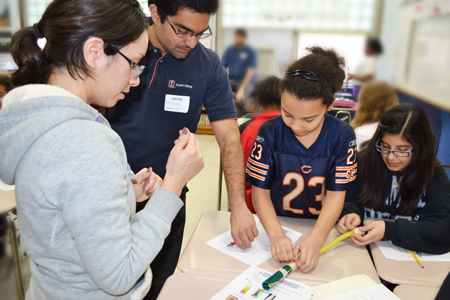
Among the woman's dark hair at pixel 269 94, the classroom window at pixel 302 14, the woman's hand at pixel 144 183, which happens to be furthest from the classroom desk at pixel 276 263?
the classroom window at pixel 302 14

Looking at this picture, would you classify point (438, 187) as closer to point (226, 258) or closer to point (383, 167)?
point (383, 167)

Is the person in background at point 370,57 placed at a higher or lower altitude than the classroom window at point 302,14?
lower

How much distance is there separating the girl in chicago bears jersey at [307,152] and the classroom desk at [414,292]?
29 cm

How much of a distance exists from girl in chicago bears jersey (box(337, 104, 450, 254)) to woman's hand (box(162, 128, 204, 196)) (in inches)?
28.0

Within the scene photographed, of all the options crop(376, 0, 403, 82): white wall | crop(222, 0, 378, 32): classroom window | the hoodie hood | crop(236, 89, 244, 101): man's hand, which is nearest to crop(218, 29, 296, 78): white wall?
crop(222, 0, 378, 32): classroom window

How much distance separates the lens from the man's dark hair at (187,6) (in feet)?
3.89

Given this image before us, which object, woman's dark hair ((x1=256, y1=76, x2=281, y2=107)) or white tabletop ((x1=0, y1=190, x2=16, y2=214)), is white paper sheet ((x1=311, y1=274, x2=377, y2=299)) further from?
woman's dark hair ((x1=256, y1=76, x2=281, y2=107))

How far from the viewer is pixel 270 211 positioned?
1.25m

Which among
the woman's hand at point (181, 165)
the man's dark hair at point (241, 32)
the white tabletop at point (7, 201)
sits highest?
the man's dark hair at point (241, 32)

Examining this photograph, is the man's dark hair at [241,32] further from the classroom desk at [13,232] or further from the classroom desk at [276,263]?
the classroom desk at [276,263]

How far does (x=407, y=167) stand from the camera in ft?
4.50

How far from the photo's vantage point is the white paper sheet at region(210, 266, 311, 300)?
34.3 inches

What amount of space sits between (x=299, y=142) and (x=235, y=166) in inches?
11.2

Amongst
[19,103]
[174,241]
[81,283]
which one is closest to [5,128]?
[19,103]
